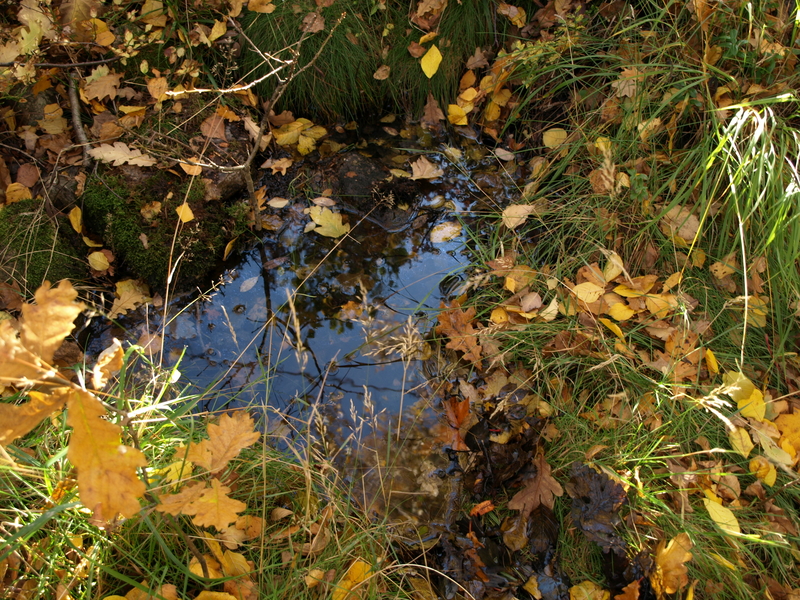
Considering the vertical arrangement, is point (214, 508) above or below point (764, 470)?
above

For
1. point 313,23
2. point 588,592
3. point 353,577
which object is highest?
point 313,23

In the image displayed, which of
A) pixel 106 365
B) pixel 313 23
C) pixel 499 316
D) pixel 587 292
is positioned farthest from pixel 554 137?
pixel 106 365

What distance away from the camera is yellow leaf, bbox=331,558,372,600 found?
1499mm

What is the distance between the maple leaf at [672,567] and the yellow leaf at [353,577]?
0.88 metres

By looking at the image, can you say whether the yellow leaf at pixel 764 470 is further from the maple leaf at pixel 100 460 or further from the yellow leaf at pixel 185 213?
the yellow leaf at pixel 185 213

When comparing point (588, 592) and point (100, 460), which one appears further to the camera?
point (588, 592)

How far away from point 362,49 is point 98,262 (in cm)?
173

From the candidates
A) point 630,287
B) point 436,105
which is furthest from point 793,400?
point 436,105

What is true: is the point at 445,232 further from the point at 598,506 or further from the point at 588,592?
the point at 588,592

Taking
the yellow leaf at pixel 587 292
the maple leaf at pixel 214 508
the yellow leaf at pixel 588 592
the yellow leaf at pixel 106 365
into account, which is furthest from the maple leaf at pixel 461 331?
the yellow leaf at pixel 106 365

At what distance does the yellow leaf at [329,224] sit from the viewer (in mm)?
2572

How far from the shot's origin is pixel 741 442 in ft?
5.79

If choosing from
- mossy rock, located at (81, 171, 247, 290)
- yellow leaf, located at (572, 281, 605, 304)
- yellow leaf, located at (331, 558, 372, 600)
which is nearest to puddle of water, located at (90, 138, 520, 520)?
mossy rock, located at (81, 171, 247, 290)

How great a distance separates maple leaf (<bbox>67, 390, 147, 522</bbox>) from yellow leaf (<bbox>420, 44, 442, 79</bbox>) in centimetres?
241
